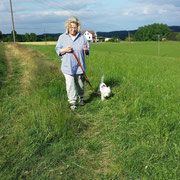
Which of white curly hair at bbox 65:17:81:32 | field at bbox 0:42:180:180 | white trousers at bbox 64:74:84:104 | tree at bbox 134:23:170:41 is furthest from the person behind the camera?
tree at bbox 134:23:170:41

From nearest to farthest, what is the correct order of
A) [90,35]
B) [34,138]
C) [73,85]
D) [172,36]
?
[34,138] < [73,85] < [172,36] < [90,35]

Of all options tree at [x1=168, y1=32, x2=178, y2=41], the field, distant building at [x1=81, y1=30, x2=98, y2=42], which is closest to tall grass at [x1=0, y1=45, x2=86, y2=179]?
the field

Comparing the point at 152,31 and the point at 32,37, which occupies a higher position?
the point at 152,31

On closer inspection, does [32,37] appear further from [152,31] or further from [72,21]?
[72,21]

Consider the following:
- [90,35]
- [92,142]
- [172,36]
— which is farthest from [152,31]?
[92,142]

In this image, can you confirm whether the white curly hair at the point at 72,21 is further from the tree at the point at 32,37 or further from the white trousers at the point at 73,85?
the tree at the point at 32,37

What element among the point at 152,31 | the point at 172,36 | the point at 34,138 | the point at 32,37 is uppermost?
the point at 152,31

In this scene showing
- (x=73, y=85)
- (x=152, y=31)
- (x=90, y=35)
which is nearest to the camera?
(x=73, y=85)

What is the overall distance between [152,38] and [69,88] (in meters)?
106

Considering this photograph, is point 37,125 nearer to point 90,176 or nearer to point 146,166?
point 90,176

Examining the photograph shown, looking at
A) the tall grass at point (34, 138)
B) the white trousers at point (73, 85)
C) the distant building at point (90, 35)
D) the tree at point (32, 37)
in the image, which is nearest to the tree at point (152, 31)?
the distant building at point (90, 35)

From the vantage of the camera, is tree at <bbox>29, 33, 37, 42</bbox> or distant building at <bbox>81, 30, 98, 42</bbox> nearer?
tree at <bbox>29, 33, 37, 42</bbox>

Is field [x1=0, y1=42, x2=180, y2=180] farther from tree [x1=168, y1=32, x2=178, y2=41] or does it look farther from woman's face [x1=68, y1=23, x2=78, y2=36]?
tree [x1=168, y1=32, x2=178, y2=41]

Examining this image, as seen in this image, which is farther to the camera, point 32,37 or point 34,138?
point 32,37
